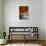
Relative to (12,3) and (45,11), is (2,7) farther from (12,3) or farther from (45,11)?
(45,11)

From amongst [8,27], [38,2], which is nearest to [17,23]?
[8,27]

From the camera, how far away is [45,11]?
169 inches

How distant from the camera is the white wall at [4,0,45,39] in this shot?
168 inches

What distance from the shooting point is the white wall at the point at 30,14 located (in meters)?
4.28

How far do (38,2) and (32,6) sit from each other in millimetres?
242

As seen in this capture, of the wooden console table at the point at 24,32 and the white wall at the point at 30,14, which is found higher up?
the white wall at the point at 30,14

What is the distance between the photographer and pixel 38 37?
4.30 m

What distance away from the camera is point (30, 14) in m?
4.29

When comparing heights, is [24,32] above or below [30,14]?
below

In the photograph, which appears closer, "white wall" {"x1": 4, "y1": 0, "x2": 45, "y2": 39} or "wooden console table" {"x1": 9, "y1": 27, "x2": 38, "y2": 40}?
"wooden console table" {"x1": 9, "y1": 27, "x2": 38, "y2": 40}

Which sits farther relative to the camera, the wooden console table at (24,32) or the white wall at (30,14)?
the white wall at (30,14)

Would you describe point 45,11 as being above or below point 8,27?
above

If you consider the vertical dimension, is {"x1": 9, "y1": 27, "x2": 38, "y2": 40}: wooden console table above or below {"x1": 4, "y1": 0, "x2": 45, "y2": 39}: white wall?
below

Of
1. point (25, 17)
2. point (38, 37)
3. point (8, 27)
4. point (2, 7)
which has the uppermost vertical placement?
point (2, 7)
